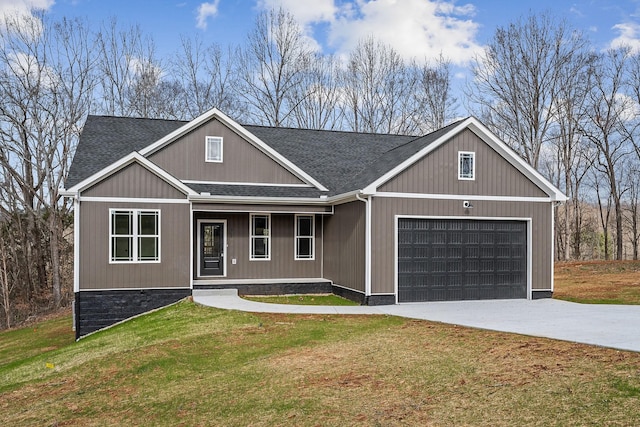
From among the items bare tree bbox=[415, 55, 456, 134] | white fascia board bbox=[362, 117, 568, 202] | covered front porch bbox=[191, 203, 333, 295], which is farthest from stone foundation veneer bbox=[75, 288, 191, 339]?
bare tree bbox=[415, 55, 456, 134]

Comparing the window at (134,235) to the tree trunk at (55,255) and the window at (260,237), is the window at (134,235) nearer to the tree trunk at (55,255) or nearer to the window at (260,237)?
the window at (260,237)

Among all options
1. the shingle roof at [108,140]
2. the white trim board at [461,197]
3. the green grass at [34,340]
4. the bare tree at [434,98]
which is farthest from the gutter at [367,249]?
the bare tree at [434,98]

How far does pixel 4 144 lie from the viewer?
26.0 m

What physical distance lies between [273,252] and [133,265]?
4503 millimetres

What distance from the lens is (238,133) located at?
1698 centimetres

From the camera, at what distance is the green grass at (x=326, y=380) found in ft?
19.7

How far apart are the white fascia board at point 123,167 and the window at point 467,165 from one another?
7547mm

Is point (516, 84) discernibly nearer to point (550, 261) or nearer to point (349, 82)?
point (349, 82)

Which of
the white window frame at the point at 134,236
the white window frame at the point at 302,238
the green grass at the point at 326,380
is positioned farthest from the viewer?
the white window frame at the point at 302,238

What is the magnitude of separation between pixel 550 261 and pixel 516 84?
788 inches

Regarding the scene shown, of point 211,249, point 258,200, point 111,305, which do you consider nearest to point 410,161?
point 258,200

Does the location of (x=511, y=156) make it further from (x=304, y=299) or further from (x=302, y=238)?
(x=304, y=299)

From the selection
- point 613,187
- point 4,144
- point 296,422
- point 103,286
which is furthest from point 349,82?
point 296,422

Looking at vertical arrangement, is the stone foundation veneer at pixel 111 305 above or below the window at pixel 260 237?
below
